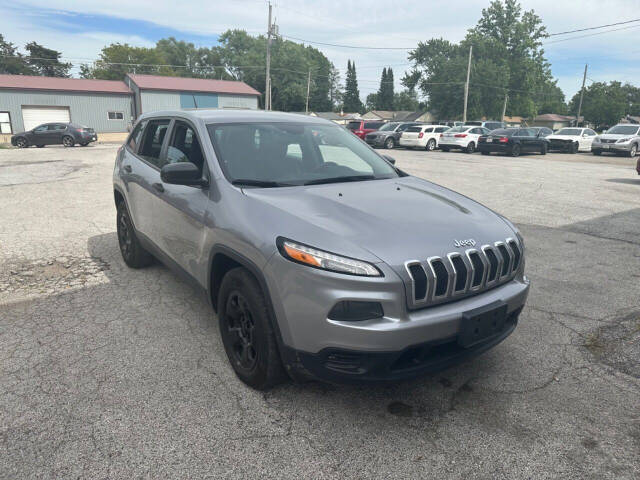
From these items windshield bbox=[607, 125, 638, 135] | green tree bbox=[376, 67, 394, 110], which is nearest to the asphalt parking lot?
windshield bbox=[607, 125, 638, 135]

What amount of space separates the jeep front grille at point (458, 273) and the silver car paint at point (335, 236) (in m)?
0.05

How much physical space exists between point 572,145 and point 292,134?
2696 centimetres

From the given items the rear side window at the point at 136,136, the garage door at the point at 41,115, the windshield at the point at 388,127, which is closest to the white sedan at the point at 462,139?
the windshield at the point at 388,127

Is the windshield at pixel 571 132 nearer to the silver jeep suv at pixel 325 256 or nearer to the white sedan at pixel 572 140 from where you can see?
the white sedan at pixel 572 140

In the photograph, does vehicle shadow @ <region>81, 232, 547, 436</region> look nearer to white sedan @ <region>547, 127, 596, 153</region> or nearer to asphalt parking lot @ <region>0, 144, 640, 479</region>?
asphalt parking lot @ <region>0, 144, 640, 479</region>

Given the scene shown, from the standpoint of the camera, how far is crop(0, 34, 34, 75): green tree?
278ft

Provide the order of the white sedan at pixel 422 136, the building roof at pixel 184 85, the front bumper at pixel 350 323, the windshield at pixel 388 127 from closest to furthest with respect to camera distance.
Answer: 1. the front bumper at pixel 350 323
2. the white sedan at pixel 422 136
3. the windshield at pixel 388 127
4. the building roof at pixel 184 85

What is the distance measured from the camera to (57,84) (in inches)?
1652

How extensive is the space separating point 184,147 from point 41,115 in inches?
1801

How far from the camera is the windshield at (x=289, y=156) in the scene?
3.34 metres

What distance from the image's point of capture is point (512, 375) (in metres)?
3.21

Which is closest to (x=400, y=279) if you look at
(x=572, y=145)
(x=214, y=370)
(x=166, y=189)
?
(x=214, y=370)

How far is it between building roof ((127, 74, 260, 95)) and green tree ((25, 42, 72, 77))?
5722 cm

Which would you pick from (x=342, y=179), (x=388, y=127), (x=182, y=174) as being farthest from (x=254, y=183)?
(x=388, y=127)
